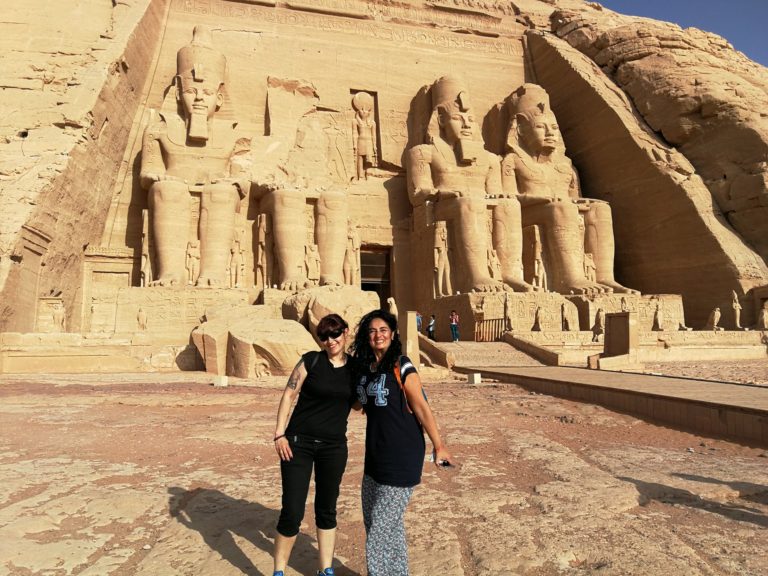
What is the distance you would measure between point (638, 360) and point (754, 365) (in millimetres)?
1983

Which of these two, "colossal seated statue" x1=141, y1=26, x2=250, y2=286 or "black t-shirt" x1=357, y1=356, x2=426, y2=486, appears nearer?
"black t-shirt" x1=357, y1=356, x2=426, y2=486

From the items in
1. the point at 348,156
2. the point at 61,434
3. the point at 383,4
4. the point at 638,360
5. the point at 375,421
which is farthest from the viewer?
the point at 383,4

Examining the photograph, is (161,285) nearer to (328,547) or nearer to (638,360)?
(638,360)

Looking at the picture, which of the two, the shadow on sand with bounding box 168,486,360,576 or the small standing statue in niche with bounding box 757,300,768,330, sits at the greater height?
the small standing statue in niche with bounding box 757,300,768,330

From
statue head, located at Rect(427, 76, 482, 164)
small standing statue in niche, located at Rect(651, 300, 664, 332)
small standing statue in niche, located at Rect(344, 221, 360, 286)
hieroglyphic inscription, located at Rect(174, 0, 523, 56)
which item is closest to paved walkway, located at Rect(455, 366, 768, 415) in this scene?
small standing statue in niche, located at Rect(651, 300, 664, 332)

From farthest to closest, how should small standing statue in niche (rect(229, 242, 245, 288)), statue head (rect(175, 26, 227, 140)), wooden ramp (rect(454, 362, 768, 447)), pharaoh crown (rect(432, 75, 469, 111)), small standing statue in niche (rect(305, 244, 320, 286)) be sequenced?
1. pharaoh crown (rect(432, 75, 469, 111))
2. statue head (rect(175, 26, 227, 140))
3. small standing statue in niche (rect(305, 244, 320, 286))
4. small standing statue in niche (rect(229, 242, 245, 288))
5. wooden ramp (rect(454, 362, 768, 447))

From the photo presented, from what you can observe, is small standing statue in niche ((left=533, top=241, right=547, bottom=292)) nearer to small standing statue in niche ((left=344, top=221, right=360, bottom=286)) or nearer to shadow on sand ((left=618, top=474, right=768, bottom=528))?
small standing statue in niche ((left=344, top=221, right=360, bottom=286))

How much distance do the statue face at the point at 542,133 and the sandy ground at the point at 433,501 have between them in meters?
11.0

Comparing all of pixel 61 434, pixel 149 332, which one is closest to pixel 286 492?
pixel 61 434

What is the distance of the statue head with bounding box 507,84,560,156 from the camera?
13914mm

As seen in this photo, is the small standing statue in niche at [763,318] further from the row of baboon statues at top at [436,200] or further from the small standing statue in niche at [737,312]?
the row of baboon statues at top at [436,200]

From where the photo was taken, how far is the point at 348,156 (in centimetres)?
1431

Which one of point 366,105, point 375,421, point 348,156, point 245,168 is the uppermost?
point 366,105

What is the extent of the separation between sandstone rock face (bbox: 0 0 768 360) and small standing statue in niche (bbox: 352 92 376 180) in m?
0.06
